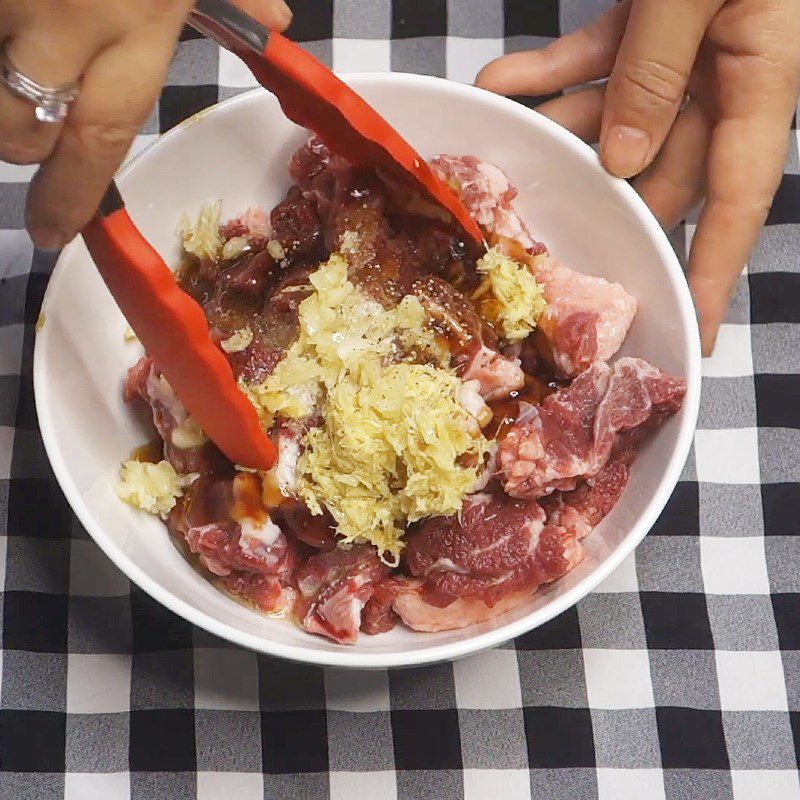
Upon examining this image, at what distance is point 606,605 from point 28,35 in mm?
2120

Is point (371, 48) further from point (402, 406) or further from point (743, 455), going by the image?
point (743, 455)

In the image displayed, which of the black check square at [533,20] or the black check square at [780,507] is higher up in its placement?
the black check square at [533,20]

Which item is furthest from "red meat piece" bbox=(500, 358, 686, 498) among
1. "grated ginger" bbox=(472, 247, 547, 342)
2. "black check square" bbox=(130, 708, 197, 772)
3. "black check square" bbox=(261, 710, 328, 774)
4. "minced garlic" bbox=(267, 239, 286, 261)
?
"black check square" bbox=(130, 708, 197, 772)

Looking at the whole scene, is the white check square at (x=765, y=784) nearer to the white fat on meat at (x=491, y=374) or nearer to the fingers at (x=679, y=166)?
the white fat on meat at (x=491, y=374)

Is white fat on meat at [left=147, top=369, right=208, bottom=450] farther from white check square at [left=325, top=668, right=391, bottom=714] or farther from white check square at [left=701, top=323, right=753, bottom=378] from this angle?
white check square at [left=701, top=323, right=753, bottom=378]

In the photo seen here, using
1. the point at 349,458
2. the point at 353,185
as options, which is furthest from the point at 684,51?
the point at 349,458

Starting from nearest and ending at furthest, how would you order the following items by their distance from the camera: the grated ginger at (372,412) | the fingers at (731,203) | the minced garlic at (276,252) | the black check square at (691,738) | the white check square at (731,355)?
the grated ginger at (372,412) → the minced garlic at (276,252) → the fingers at (731,203) → the black check square at (691,738) → the white check square at (731,355)

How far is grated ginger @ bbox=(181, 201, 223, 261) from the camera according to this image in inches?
97.3

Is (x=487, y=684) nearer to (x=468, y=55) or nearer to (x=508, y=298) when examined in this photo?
(x=508, y=298)

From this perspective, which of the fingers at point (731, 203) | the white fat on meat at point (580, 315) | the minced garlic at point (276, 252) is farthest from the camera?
the fingers at point (731, 203)

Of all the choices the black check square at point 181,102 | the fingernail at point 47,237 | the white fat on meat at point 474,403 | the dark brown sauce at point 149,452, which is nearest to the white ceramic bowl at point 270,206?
the dark brown sauce at point 149,452

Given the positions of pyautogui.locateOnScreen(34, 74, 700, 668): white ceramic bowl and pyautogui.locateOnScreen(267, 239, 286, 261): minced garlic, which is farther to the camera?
pyautogui.locateOnScreen(267, 239, 286, 261): minced garlic

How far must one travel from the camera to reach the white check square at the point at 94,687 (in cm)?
262

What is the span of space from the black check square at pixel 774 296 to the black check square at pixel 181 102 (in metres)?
1.82
